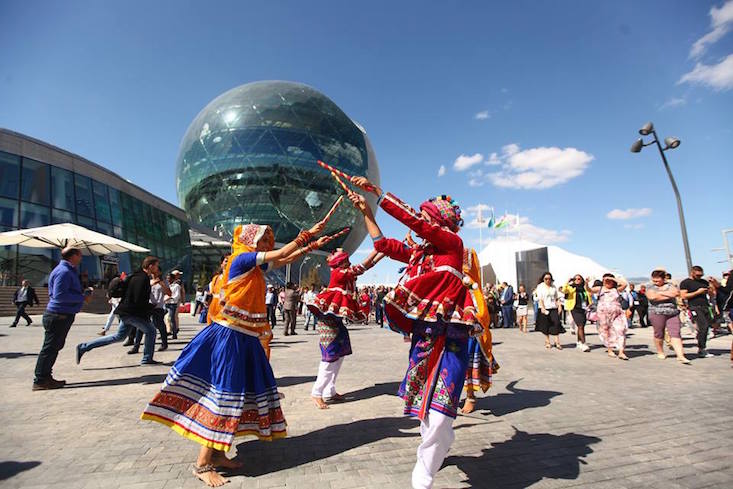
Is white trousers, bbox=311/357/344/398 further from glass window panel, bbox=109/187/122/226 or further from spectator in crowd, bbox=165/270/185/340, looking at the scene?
glass window panel, bbox=109/187/122/226

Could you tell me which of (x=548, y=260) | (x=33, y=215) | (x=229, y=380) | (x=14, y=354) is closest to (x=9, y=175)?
(x=33, y=215)

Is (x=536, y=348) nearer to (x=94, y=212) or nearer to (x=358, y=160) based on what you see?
(x=94, y=212)

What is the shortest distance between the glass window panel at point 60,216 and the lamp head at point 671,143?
2409 cm

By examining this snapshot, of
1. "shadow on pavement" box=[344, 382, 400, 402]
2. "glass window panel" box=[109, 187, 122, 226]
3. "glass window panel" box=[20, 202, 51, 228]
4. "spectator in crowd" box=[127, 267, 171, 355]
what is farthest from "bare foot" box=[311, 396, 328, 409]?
"glass window panel" box=[109, 187, 122, 226]

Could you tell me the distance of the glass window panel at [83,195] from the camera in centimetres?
1916

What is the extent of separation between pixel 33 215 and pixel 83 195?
298cm

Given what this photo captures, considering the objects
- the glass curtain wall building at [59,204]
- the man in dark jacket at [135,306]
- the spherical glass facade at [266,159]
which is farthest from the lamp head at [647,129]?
the spherical glass facade at [266,159]

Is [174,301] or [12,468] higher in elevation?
[174,301]

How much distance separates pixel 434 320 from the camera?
246cm

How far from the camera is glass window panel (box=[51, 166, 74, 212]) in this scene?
18031 millimetres

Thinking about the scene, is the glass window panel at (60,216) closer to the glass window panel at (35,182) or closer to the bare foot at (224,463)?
the glass window panel at (35,182)

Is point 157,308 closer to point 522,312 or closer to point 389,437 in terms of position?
point 389,437

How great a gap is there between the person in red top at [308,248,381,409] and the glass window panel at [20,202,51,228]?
18341 mm

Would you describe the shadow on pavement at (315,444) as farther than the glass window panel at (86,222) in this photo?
No
